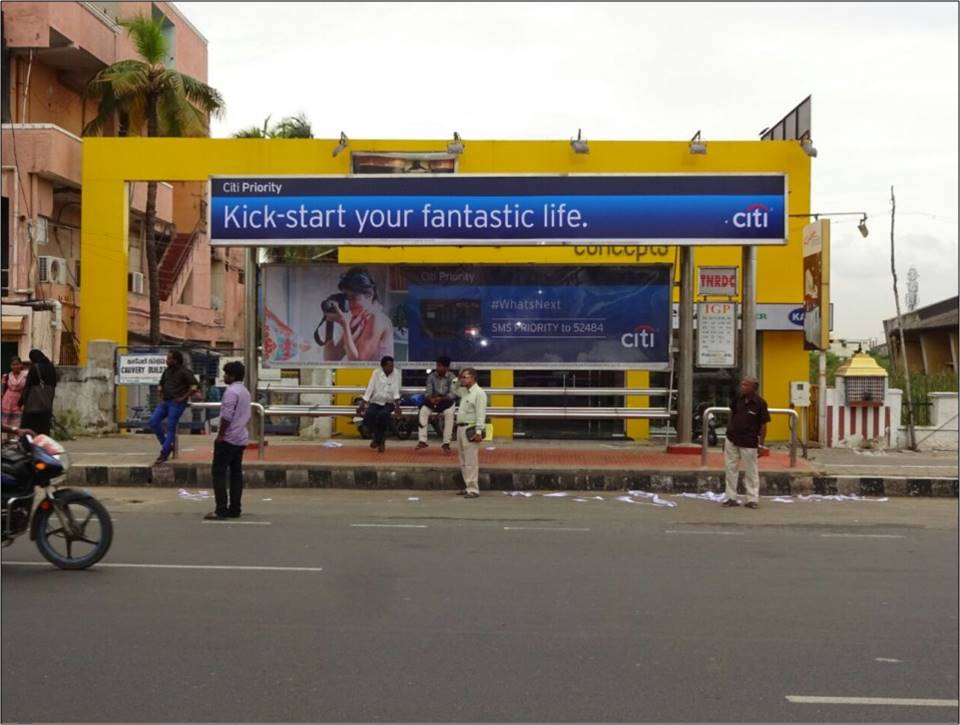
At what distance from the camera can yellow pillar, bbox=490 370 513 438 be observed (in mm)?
21495

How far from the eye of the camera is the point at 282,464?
1431 cm

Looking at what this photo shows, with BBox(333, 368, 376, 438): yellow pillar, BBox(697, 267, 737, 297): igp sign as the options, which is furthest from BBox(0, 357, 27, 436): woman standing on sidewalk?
BBox(697, 267, 737, 297): igp sign

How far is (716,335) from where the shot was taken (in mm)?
16234

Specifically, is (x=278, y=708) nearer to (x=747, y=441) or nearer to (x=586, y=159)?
(x=747, y=441)

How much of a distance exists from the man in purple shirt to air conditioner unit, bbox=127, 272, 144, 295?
20004 millimetres

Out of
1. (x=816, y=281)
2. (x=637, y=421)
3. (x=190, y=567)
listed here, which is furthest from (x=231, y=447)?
(x=637, y=421)

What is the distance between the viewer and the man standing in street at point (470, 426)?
13.0 meters

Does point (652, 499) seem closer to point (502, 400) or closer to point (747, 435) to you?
point (747, 435)

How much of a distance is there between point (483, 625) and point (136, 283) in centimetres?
2579

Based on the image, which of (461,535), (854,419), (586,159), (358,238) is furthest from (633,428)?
(461,535)

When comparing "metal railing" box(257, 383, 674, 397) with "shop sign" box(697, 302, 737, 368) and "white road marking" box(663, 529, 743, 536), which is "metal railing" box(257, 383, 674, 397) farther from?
"white road marking" box(663, 529, 743, 536)

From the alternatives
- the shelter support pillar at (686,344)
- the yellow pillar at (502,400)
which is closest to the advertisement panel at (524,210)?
the shelter support pillar at (686,344)

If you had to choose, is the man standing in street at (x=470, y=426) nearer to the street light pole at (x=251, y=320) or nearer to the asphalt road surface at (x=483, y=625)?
the asphalt road surface at (x=483, y=625)

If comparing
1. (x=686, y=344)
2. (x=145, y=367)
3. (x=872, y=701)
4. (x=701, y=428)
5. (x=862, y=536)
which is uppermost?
(x=686, y=344)
